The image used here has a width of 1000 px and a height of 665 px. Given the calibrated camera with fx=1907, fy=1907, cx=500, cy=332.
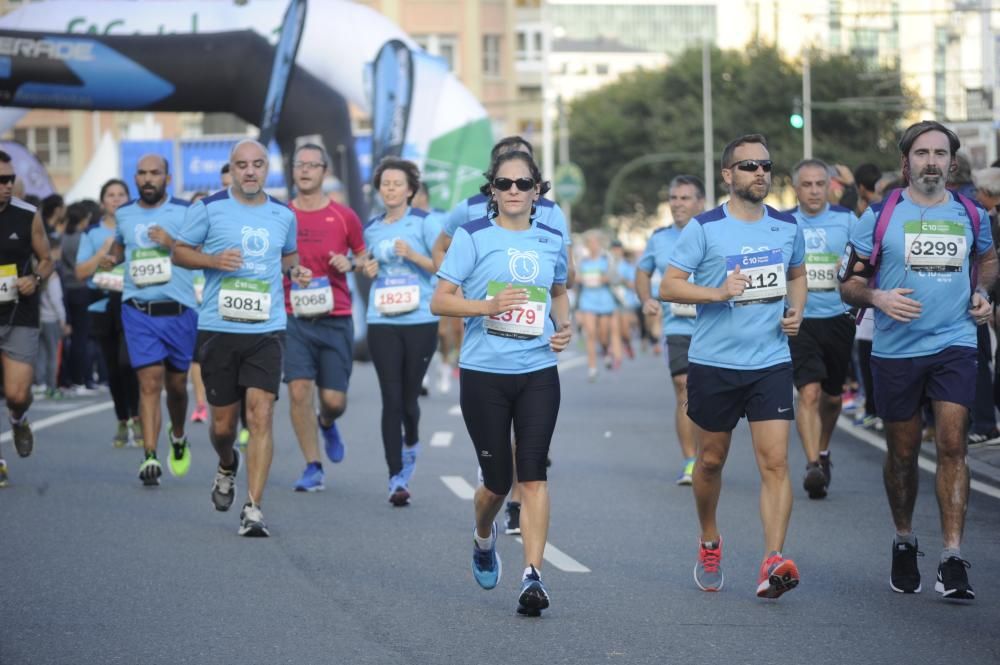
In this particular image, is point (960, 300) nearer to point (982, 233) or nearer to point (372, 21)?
point (982, 233)

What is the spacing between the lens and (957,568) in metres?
8.02

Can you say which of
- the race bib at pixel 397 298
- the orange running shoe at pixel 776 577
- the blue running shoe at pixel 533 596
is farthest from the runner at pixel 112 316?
the orange running shoe at pixel 776 577

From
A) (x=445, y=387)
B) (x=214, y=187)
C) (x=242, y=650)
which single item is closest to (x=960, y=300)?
(x=242, y=650)

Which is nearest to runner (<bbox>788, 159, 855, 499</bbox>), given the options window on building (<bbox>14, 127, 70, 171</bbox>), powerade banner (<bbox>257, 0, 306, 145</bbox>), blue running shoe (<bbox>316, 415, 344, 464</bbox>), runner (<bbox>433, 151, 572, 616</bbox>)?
blue running shoe (<bbox>316, 415, 344, 464</bbox>)

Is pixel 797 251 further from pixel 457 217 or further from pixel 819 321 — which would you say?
pixel 819 321

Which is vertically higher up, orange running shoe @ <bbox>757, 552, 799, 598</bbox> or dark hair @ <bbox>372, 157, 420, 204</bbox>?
dark hair @ <bbox>372, 157, 420, 204</bbox>

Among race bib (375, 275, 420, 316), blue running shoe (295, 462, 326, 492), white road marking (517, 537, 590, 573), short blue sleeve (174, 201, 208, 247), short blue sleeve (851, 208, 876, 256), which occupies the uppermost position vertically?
short blue sleeve (174, 201, 208, 247)

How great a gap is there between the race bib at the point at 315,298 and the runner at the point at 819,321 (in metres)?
2.92

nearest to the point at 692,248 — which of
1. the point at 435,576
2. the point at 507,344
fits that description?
the point at 507,344

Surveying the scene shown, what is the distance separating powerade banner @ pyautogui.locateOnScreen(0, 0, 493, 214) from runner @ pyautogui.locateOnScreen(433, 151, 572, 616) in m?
18.2

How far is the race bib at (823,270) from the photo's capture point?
1192 cm

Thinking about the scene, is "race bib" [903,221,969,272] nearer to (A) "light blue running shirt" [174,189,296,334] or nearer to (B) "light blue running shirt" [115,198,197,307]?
(A) "light blue running shirt" [174,189,296,334]

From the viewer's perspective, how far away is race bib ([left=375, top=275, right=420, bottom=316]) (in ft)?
38.9

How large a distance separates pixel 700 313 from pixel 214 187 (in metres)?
37.8
